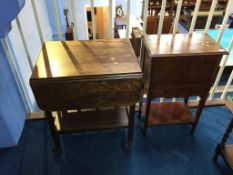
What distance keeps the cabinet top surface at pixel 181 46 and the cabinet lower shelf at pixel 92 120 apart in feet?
2.03

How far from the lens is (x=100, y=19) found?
7.64 metres

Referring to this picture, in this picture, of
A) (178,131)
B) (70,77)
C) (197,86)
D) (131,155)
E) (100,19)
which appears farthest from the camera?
(100,19)

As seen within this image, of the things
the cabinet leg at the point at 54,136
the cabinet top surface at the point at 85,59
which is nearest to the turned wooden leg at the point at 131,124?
the cabinet top surface at the point at 85,59

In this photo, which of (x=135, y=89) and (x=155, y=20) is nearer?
(x=135, y=89)

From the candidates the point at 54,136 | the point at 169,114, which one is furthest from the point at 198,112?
the point at 54,136

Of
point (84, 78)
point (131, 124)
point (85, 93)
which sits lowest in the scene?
point (131, 124)

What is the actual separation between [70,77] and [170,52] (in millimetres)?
668

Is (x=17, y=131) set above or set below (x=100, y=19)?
above

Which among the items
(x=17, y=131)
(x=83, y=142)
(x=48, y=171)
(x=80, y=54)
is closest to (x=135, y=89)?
(x=80, y=54)

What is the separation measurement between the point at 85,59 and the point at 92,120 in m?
0.56

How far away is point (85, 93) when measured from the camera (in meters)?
1.24

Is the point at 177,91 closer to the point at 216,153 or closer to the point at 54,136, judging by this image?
the point at 216,153

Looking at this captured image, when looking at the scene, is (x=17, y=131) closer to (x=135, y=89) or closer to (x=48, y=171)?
(x=48, y=171)

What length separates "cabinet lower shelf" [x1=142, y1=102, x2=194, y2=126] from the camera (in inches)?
68.7
